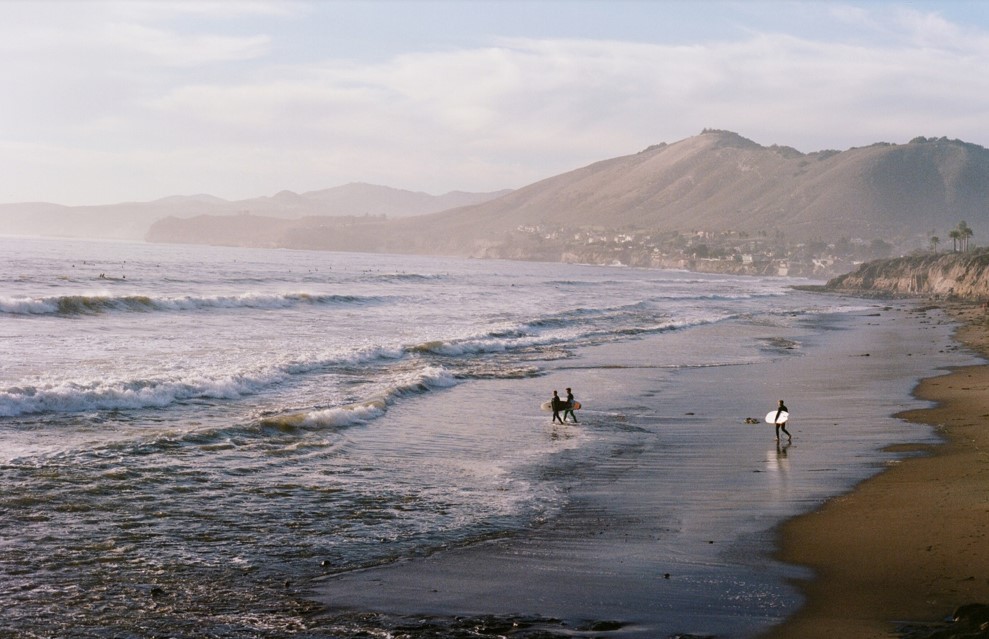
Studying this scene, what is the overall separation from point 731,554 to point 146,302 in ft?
120

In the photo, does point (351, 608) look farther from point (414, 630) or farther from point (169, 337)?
point (169, 337)

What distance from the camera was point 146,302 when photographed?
4122 centimetres

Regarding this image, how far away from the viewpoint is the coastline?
7613 millimetres

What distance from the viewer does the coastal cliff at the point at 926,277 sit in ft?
238

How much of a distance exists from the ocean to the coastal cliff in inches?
1722

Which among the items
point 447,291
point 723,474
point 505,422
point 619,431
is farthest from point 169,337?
point 447,291

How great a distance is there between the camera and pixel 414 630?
7.50 m

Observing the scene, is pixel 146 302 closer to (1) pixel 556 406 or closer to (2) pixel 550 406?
(2) pixel 550 406

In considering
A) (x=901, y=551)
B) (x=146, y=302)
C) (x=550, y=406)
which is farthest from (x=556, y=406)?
(x=146, y=302)

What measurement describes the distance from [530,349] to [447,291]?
1421 inches

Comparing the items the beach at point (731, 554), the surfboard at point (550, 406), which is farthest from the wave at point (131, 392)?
the beach at point (731, 554)

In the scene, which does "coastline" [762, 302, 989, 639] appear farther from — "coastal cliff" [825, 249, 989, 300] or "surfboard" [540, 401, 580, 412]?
"coastal cliff" [825, 249, 989, 300]

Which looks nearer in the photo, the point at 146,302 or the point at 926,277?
the point at 146,302

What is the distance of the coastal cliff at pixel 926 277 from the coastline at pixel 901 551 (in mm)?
60363
